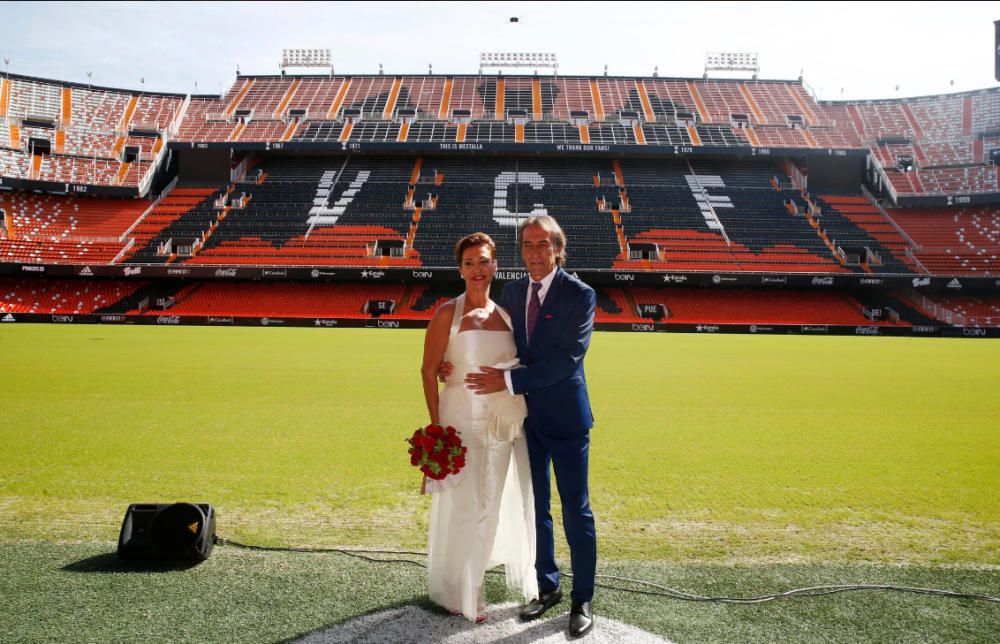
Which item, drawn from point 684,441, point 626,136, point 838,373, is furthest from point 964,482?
point 626,136

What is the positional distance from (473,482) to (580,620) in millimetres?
839

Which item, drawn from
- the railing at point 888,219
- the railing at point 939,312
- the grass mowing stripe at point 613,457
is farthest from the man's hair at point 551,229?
the railing at point 888,219

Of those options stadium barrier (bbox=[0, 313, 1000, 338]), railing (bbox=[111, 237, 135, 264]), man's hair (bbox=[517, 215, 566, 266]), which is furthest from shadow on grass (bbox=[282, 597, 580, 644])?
railing (bbox=[111, 237, 135, 264])

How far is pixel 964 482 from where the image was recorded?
576 cm

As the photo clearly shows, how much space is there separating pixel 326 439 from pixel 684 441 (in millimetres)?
3959

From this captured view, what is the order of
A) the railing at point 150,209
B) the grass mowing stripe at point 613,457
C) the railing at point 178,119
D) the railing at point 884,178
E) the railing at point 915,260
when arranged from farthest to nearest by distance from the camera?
the railing at point 178,119 < the railing at point 884,178 < the railing at point 150,209 < the railing at point 915,260 < the grass mowing stripe at point 613,457

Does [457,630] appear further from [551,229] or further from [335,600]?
[551,229]

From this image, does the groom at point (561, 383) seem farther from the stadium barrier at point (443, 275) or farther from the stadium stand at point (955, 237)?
the stadium stand at point (955, 237)

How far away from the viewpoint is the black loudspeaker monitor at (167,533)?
386cm

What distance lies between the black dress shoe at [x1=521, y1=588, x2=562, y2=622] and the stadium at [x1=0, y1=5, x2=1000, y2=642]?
10 cm

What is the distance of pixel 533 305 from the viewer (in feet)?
11.2

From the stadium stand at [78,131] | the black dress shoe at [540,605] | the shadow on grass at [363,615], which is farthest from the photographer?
the stadium stand at [78,131]

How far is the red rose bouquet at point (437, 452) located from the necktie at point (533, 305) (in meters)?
0.65

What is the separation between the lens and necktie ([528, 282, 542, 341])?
340cm
